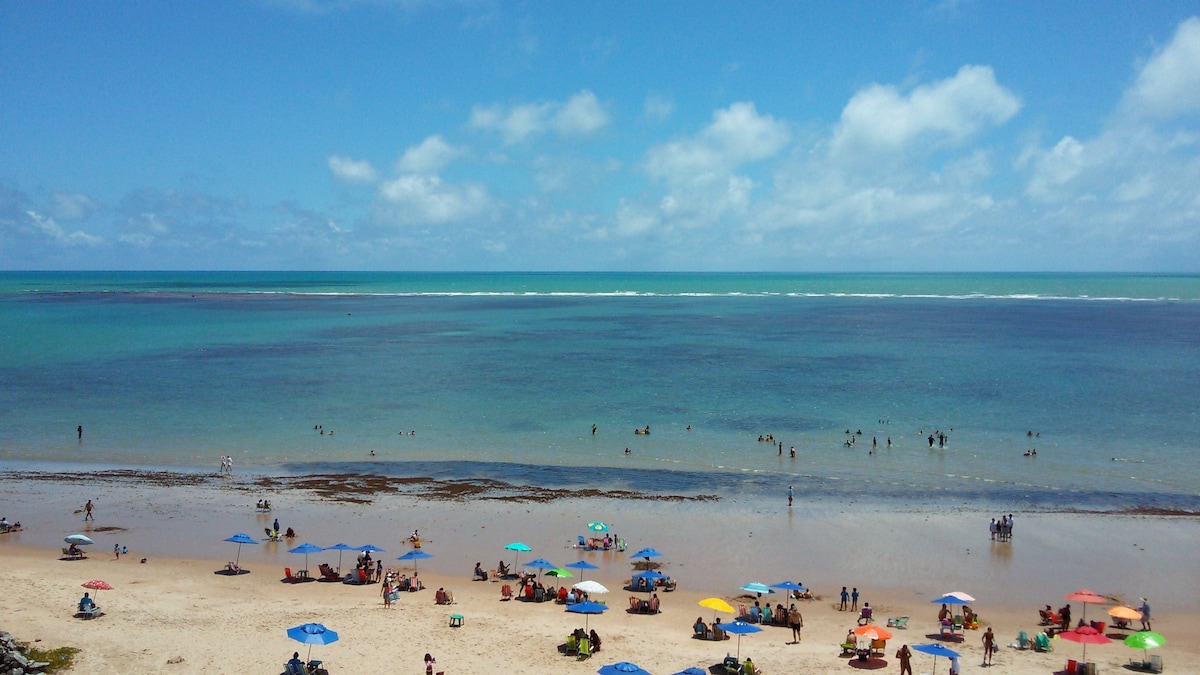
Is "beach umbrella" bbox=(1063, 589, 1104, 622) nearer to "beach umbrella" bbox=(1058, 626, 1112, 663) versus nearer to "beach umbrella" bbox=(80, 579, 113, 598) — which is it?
"beach umbrella" bbox=(1058, 626, 1112, 663)

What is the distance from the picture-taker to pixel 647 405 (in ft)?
186

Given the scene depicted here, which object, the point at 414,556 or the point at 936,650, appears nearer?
the point at 936,650

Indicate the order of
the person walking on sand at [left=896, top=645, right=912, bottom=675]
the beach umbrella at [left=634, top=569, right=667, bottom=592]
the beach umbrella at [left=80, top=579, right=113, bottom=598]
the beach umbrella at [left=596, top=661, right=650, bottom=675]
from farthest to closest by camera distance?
the beach umbrella at [left=634, top=569, right=667, bottom=592]
the beach umbrella at [left=80, top=579, right=113, bottom=598]
the person walking on sand at [left=896, top=645, right=912, bottom=675]
the beach umbrella at [left=596, top=661, right=650, bottom=675]

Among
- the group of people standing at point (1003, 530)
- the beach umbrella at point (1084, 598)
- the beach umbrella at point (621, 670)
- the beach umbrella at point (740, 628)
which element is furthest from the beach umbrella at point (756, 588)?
the group of people standing at point (1003, 530)

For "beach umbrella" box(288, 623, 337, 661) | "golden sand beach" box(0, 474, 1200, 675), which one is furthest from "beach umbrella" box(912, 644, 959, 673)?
"beach umbrella" box(288, 623, 337, 661)

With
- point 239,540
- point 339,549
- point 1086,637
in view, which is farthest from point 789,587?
point 239,540

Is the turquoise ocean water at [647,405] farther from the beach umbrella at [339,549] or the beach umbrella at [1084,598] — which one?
the beach umbrella at [1084,598]

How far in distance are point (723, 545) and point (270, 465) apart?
24433 millimetres

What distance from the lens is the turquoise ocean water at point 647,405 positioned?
1623 inches

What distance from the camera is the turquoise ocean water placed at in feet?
135

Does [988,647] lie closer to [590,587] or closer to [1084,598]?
[1084,598]

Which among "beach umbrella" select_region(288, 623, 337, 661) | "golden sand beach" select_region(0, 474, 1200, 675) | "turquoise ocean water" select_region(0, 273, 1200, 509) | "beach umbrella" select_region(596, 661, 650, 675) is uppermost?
"turquoise ocean water" select_region(0, 273, 1200, 509)

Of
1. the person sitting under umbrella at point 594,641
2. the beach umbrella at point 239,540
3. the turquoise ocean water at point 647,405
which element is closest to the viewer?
the person sitting under umbrella at point 594,641

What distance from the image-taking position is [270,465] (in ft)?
138
